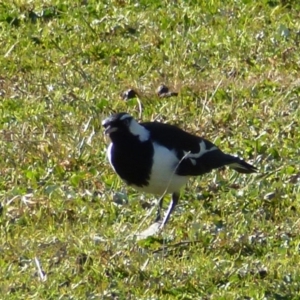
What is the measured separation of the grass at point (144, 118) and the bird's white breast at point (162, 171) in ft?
0.72

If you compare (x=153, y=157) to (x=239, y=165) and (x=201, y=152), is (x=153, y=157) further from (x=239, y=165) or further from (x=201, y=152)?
(x=239, y=165)

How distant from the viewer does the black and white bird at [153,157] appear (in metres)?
6.88

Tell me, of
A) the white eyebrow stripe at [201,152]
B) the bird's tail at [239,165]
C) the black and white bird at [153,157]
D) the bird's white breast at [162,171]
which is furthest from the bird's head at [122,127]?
the bird's tail at [239,165]

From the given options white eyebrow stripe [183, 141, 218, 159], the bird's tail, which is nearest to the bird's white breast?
white eyebrow stripe [183, 141, 218, 159]

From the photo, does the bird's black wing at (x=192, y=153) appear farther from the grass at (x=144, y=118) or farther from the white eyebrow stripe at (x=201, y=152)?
the grass at (x=144, y=118)

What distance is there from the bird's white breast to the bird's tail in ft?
1.52

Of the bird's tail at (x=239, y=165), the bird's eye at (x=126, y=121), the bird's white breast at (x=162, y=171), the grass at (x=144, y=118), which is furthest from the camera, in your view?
the bird's tail at (x=239, y=165)

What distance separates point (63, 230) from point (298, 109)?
2508 mm

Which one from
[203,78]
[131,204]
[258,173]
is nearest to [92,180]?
[131,204]

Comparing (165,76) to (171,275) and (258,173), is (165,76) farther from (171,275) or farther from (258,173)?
(171,275)

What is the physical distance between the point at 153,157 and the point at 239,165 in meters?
0.68

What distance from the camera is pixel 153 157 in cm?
690

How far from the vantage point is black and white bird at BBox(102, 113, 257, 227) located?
688 cm

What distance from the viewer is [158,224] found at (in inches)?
273
